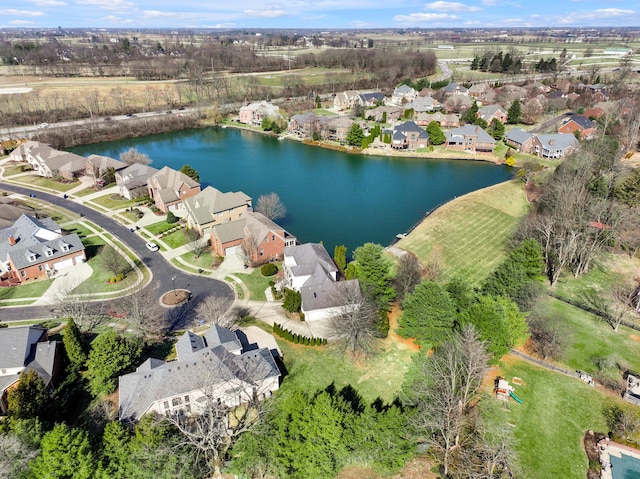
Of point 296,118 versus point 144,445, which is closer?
point 144,445

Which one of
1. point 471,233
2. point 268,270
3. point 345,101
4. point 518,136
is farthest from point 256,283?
point 345,101

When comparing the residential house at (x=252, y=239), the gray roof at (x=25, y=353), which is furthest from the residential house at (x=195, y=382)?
the residential house at (x=252, y=239)

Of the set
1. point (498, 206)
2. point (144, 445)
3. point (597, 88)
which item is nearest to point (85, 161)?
point (144, 445)

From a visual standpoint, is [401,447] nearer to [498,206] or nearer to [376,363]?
[376,363]

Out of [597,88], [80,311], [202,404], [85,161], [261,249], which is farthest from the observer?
[597,88]

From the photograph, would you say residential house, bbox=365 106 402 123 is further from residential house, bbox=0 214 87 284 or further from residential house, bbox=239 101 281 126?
residential house, bbox=0 214 87 284

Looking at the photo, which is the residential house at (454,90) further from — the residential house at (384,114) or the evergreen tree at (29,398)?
the evergreen tree at (29,398)

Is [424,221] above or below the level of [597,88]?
below
